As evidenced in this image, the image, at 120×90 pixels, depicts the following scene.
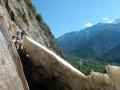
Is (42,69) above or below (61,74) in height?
above

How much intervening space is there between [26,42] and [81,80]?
287 cm

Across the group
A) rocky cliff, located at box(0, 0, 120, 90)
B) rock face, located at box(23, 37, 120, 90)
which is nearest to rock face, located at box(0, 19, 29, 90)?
rocky cliff, located at box(0, 0, 120, 90)

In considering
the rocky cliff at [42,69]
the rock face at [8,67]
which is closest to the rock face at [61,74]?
the rocky cliff at [42,69]

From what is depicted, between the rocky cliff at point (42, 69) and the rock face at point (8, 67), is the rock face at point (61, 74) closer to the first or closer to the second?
the rocky cliff at point (42, 69)

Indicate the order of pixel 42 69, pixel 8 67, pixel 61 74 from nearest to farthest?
pixel 8 67
pixel 61 74
pixel 42 69

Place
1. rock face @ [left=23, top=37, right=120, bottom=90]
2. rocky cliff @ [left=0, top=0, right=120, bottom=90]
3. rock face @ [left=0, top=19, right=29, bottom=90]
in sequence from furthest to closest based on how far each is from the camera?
rock face @ [left=23, top=37, right=120, bottom=90] → rocky cliff @ [left=0, top=0, right=120, bottom=90] → rock face @ [left=0, top=19, right=29, bottom=90]

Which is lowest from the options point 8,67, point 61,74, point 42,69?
point 61,74

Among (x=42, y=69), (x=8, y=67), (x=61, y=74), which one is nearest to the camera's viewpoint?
(x=8, y=67)

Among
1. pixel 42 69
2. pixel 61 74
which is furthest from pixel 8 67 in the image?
pixel 42 69

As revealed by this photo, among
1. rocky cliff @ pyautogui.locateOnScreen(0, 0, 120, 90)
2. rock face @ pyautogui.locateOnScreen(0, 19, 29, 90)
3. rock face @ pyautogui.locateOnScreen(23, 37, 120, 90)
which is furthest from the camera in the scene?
rock face @ pyautogui.locateOnScreen(23, 37, 120, 90)

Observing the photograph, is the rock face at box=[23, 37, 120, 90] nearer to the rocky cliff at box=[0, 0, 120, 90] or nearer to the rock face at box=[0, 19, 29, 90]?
the rocky cliff at box=[0, 0, 120, 90]

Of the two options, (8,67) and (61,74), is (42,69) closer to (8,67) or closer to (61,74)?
(61,74)

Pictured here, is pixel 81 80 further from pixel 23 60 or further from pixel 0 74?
pixel 0 74

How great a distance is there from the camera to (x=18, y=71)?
9.66 metres
